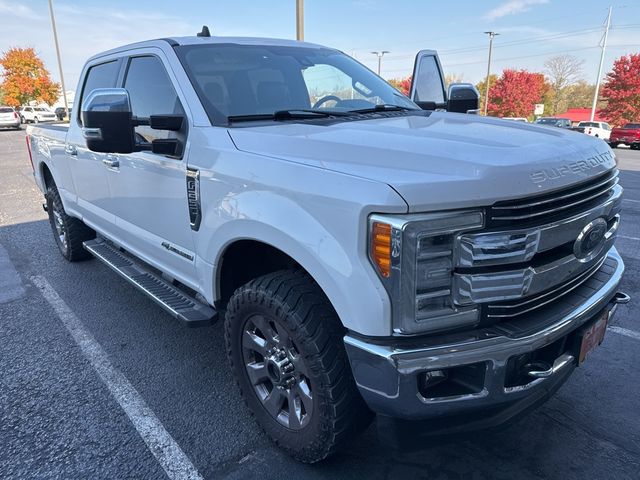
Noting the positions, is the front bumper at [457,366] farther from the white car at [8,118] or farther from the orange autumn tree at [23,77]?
the orange autumn tree at [23,77]

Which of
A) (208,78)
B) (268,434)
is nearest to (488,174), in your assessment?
(268,434)

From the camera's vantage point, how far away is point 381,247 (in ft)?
5.49

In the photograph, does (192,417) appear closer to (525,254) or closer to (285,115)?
(285,115)

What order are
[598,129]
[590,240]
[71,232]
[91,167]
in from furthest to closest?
1. [598,129]
2. [71,232]
3. [91,167]
4. [590,240]

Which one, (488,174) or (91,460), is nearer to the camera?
(488,174)

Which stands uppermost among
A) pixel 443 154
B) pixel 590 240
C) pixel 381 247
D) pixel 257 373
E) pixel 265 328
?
pixel 443 154

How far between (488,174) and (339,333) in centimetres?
86

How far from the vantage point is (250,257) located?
104 inches

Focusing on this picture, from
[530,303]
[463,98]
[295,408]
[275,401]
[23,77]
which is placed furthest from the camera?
[23,77]

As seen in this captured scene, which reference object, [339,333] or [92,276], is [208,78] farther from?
[92,276]

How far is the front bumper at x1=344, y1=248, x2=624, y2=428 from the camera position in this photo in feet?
5.52

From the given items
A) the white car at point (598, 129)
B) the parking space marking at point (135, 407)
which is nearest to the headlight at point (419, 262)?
the parking space marking at point (135, 407)

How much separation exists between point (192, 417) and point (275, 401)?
61 centimetres

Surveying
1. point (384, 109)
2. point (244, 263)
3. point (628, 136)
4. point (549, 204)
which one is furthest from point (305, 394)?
point (628, 136)
